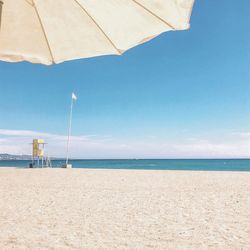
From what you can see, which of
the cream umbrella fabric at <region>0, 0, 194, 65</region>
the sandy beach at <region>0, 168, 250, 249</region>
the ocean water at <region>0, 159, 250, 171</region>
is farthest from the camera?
the ocean water at <region>0, 159, 250, 171</region>

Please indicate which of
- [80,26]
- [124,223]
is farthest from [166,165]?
[80,26]

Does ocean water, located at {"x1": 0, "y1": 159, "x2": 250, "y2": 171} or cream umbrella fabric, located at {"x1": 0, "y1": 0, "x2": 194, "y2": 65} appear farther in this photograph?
ocean water, located at {"x1": 0, "y1": 159, "x2": 250, "y2": 171}

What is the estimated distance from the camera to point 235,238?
4.37 m

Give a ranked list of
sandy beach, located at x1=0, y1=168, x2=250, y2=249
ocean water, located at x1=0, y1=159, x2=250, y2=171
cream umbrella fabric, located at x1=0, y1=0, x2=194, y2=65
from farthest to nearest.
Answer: ocean water, located at x1=0, y1=159, x2=250, y2=171, sandy beach, located at x1=0, y1=168, x2=250, y2=249, cream umbrella fabric, located at x1=0, y1=0, x2=194, y2=65

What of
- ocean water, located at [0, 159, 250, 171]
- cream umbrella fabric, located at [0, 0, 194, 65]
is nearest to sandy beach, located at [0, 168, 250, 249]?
cream umbrella fabric, located at [0, 0, 194, 65]

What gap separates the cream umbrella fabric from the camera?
7.52 ft

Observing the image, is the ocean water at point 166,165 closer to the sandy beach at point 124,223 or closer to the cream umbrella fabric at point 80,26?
the sandy beach at point 124,223

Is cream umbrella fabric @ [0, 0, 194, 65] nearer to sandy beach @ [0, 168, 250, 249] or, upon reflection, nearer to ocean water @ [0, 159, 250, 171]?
sandy beach @ [0, 168, 250, 249]

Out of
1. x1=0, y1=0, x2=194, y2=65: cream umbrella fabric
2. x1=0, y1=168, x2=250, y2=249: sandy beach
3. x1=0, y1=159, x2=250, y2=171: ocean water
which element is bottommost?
x1=0, y1=159, x2=250, y2=171: ocean water

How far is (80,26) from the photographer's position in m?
2.74

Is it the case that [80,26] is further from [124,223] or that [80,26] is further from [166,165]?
[166,165]

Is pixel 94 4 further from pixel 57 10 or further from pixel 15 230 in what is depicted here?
pixel 15 230

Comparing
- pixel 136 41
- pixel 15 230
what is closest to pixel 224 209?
pixel 15 230

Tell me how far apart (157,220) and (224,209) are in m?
2.16
